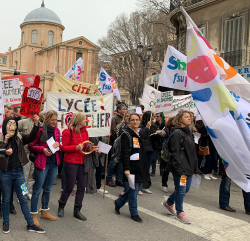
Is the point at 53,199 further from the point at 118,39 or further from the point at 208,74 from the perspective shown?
the point at 118,39

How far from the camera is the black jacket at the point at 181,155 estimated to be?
201 inches

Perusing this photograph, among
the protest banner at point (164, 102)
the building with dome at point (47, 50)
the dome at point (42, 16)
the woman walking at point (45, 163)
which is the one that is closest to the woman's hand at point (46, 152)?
the woman walking at point (45, 163)

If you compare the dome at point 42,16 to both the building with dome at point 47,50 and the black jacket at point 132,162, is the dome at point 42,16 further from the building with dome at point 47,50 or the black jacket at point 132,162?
the black jacket at point 132,162

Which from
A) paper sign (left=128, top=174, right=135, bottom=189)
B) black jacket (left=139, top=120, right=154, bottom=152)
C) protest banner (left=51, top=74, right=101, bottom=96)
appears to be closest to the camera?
paper sign (left=128, top=174, right=135, bottom=189)

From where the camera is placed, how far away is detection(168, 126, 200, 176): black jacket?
512 cm

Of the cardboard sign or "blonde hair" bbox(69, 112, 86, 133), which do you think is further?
the cardboard sign

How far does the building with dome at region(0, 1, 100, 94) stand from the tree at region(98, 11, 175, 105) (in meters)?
25.4

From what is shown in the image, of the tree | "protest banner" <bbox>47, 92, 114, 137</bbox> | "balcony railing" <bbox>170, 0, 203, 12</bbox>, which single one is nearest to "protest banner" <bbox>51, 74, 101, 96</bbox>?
"protest banner" <bbox>47, 92, 114, 137</bbox>

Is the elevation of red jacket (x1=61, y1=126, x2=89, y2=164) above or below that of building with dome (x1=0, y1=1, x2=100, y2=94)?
below

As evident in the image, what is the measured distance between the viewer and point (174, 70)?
22.6 ft

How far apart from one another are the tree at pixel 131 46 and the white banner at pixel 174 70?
22.4 metres

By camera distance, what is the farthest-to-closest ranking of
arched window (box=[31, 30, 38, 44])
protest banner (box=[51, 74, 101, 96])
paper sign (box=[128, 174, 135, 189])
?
arched window (box=[31, 30, 38, 44]) → protest banner (box=[51, 74, 101, 96]) → paper sign (box=[128, 174, 135, 189])

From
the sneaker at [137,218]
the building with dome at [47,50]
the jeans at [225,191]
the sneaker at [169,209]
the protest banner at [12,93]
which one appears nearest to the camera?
the sneaker at [137,218]

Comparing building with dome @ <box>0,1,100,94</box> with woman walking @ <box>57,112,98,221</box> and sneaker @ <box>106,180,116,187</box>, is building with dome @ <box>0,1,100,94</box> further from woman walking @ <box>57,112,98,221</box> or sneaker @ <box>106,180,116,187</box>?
woman walking @ <box>57,112,98,221</box>
